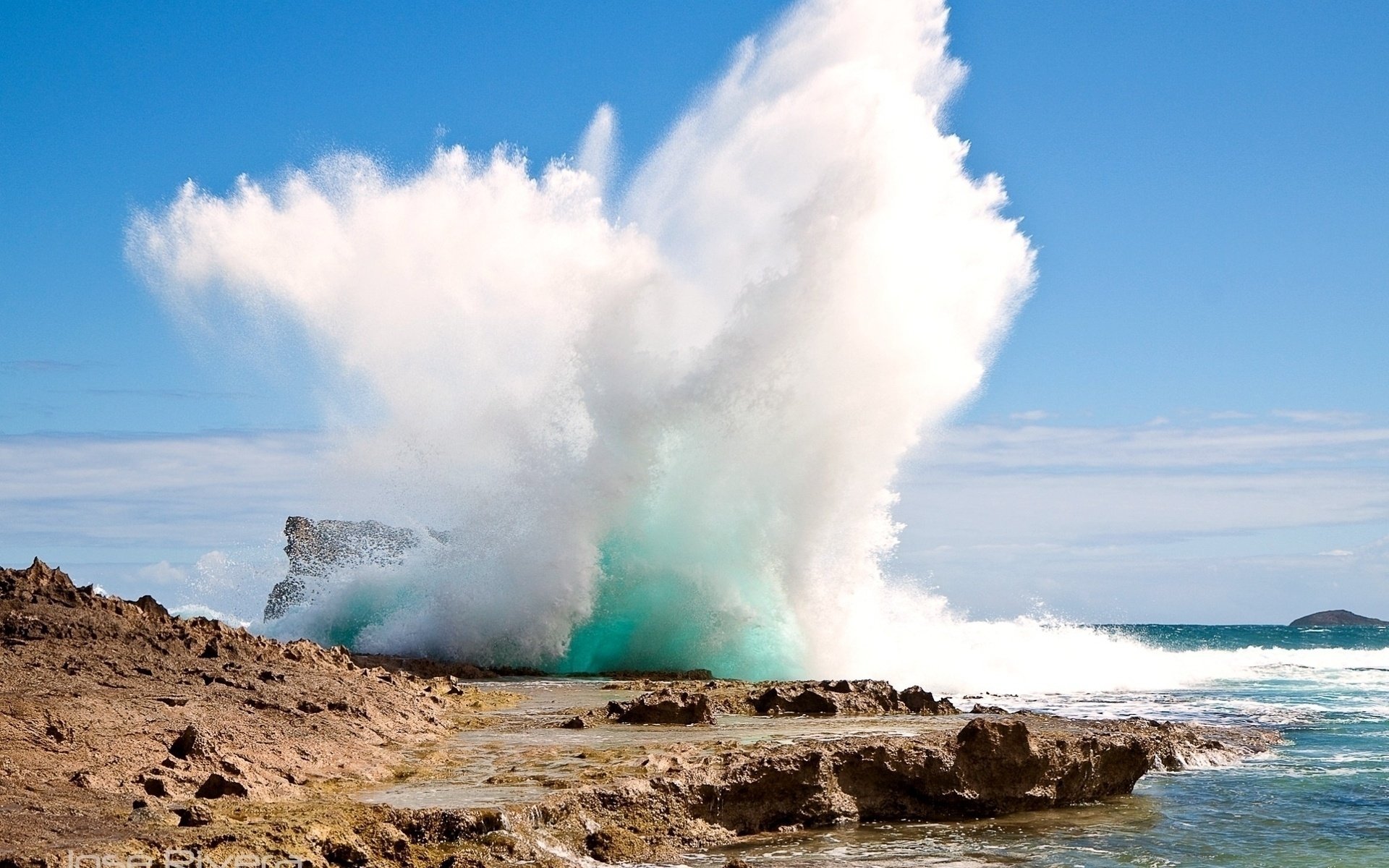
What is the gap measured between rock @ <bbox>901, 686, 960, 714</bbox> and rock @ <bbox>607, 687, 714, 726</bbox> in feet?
8.87

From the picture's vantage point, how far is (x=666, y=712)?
11.5 meters

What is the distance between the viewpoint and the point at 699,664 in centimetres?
2155

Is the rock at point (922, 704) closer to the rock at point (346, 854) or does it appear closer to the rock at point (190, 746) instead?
the rock at point (190, 746)

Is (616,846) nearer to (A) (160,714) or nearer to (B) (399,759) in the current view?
(B) (399,759)

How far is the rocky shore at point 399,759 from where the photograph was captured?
6277 millimetres

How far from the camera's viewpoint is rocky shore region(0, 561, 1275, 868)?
20.6 feet

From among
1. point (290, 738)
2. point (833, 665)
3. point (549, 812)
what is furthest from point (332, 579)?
point (549, 812)

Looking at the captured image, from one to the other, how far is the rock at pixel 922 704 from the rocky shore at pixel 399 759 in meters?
0.14

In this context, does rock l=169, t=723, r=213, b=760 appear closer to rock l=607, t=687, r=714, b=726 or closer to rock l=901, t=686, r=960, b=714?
rock l=607, t=687, r=714, b=726

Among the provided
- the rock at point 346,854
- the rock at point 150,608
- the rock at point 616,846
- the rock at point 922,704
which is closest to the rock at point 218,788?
the rock at point 346,854

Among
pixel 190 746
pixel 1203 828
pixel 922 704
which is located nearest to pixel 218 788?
pixel 190 746

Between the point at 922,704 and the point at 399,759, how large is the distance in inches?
264

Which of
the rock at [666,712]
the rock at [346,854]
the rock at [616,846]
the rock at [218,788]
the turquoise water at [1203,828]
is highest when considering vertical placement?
the rock at [666,712]

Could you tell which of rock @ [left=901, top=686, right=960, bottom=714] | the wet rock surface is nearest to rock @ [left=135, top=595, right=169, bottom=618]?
the wet rock surface
